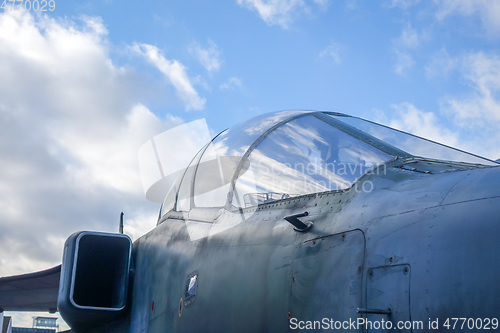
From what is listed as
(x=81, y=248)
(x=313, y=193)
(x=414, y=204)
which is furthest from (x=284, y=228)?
(x=81, y=248)

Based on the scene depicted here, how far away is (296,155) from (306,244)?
1.01 meters

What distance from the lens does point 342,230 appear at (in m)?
2.83

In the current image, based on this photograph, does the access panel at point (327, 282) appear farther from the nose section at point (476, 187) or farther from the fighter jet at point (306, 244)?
the nose section at point (476, 187)

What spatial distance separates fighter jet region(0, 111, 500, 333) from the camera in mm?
2209

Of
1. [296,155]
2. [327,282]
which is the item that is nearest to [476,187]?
[327,282]

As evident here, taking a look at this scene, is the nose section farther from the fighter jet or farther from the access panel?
the access panel

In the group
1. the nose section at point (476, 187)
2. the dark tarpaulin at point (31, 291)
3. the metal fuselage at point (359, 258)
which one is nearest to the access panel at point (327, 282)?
the metal fuselage at point (359, 258)

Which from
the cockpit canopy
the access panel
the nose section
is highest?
the cockpit canopy

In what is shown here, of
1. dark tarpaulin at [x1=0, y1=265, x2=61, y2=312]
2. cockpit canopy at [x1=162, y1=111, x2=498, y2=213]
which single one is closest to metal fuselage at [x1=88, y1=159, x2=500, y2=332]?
cockpit canopy at [x1=162, y1=111, x2=498, y2=213]

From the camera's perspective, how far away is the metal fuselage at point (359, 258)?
84.0 inches

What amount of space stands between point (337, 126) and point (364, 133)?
0.80ft

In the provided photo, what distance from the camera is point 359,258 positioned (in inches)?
102

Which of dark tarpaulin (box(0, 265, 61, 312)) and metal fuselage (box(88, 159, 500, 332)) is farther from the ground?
dark tarpaulin (box(0, 265, 61, 312))

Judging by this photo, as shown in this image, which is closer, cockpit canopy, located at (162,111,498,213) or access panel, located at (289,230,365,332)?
access panel, located at (289,230,365,332)
